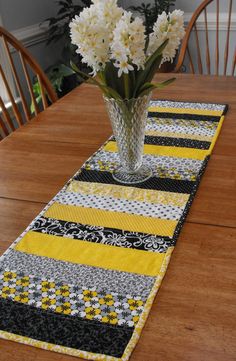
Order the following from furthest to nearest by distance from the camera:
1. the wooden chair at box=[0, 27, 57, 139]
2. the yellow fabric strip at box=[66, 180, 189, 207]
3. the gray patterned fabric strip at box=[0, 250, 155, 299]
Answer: the wooden chair at box=[0, 27, 57, 139] → the yellow fabric strip at box=[66, 180, 189, 207] → the gray patterned fabric strip at box=[0, 250, 155, 299]

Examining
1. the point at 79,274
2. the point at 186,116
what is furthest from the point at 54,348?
the point at 186,116

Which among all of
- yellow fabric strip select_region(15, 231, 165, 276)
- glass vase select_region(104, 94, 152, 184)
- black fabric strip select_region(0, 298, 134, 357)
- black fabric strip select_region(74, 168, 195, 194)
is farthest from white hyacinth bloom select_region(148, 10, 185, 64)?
black fabric strip select_region(0, 298, 134, 357)

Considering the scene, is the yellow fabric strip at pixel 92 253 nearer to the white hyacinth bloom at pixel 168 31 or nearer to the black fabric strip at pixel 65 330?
the black fabric strip at pixel 65 330

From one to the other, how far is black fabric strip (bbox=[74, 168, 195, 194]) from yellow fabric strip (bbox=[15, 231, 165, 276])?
0.24 metres

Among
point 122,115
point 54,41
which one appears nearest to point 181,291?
point 122,115

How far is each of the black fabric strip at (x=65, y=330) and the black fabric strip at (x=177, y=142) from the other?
2.18 ft

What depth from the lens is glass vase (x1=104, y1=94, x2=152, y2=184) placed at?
980mm

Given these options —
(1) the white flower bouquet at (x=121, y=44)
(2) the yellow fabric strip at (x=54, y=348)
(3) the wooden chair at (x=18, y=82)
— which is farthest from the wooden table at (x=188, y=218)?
(1) the white flower bouquet at (x=121, y=44)

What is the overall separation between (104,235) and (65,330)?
0.25m

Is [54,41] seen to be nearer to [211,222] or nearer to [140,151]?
[140,151]

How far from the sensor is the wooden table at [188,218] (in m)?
0.65

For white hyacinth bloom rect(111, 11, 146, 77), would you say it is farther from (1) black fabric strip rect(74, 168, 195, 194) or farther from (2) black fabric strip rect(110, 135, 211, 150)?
(2) black fabric strip rect(110, 135, 211, 150)

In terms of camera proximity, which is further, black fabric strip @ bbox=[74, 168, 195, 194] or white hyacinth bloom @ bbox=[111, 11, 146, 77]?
black fabric strip @ bbox=[74, 168, 195, 194]

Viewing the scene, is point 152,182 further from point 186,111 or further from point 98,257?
point 186,111
